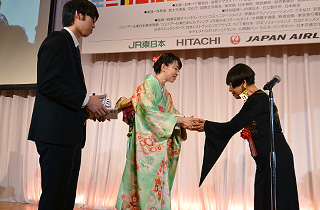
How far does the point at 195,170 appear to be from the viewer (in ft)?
11.7

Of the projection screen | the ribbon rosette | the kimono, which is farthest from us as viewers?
the projection screen

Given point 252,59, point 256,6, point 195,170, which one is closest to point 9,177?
point 195,170

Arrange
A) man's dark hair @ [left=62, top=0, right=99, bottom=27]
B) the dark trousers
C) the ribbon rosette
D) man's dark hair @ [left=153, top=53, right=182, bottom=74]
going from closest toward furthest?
the dark trousers → man's dark hair @ [left=62, top=0, right=99, bottom=27] → the ribbon rosette → man's dark hair @ [left=153, top=53, right=182, bottom=74]

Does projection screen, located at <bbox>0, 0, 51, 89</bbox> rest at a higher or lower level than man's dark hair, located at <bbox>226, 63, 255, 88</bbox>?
higher

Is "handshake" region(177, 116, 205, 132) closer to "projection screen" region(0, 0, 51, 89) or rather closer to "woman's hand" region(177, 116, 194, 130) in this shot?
"woman's hand" region(177, 116, 194, 130)

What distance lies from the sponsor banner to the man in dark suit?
2254mm

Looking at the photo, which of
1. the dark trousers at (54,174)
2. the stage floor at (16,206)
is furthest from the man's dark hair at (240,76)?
the stage floor at (16,206)

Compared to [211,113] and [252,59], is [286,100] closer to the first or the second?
[252,59]

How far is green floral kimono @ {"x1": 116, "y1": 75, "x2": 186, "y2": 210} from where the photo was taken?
2168mm

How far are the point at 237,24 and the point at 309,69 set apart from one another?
0.98 m

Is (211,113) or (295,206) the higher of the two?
(211,113)

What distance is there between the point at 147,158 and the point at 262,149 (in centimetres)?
82

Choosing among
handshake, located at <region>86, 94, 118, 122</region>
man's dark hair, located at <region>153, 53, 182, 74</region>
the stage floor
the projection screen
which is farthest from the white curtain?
handshake, located at <region>86, 94, 118, 122</region>

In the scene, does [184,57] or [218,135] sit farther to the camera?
[184,57]
